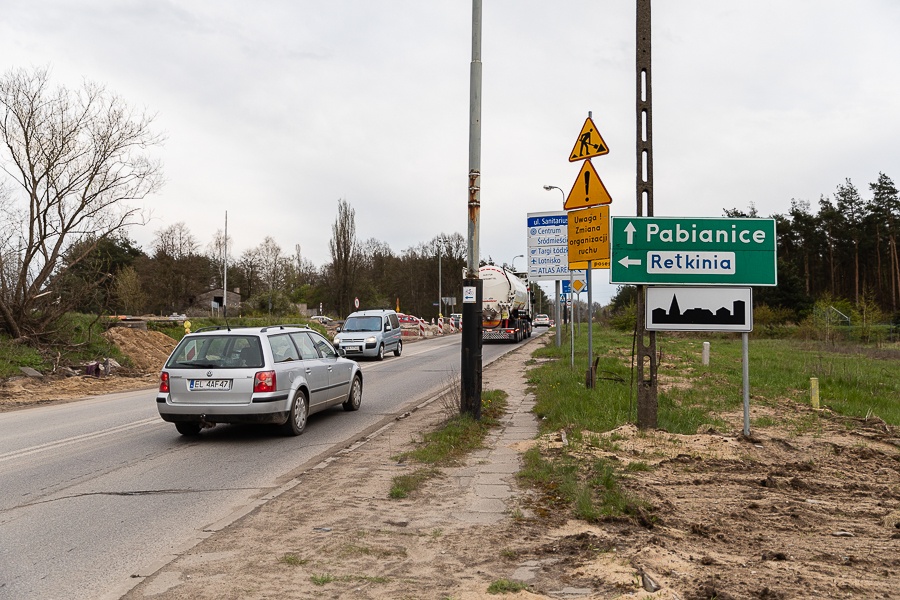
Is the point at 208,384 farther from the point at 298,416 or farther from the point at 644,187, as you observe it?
the point at 644,187

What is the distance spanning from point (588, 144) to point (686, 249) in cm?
276

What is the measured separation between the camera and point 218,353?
9.85m

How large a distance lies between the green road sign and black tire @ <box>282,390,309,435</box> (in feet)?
15.3

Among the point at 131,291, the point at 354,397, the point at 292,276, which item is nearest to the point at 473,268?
the point at 354,397

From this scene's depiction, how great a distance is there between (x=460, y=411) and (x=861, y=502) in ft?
17.9

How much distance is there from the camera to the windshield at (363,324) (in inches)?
1080

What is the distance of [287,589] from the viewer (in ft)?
13.8

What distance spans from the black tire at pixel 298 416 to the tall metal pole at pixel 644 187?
15.3ft

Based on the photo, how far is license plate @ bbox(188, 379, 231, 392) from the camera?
9.58 m

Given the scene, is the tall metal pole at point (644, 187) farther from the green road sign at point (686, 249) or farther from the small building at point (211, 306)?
the small building at point (211, 306)

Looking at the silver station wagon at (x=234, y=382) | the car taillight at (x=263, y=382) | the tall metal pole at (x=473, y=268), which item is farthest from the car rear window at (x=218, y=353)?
the tall metal pole at (x=473, y=268)

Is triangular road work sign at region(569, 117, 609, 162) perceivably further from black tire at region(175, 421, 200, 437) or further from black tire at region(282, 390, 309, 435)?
black tire at region(175, 421, 200, 437)

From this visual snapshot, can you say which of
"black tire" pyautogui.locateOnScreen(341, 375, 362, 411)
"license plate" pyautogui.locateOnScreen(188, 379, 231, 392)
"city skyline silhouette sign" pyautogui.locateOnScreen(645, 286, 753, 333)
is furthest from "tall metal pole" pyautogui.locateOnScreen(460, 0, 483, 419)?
"license plate" pyautogui.locateOnScreen(188, 379, 231, 392)

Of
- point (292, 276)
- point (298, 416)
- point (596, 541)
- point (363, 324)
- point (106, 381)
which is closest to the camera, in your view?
point (596, 541)
